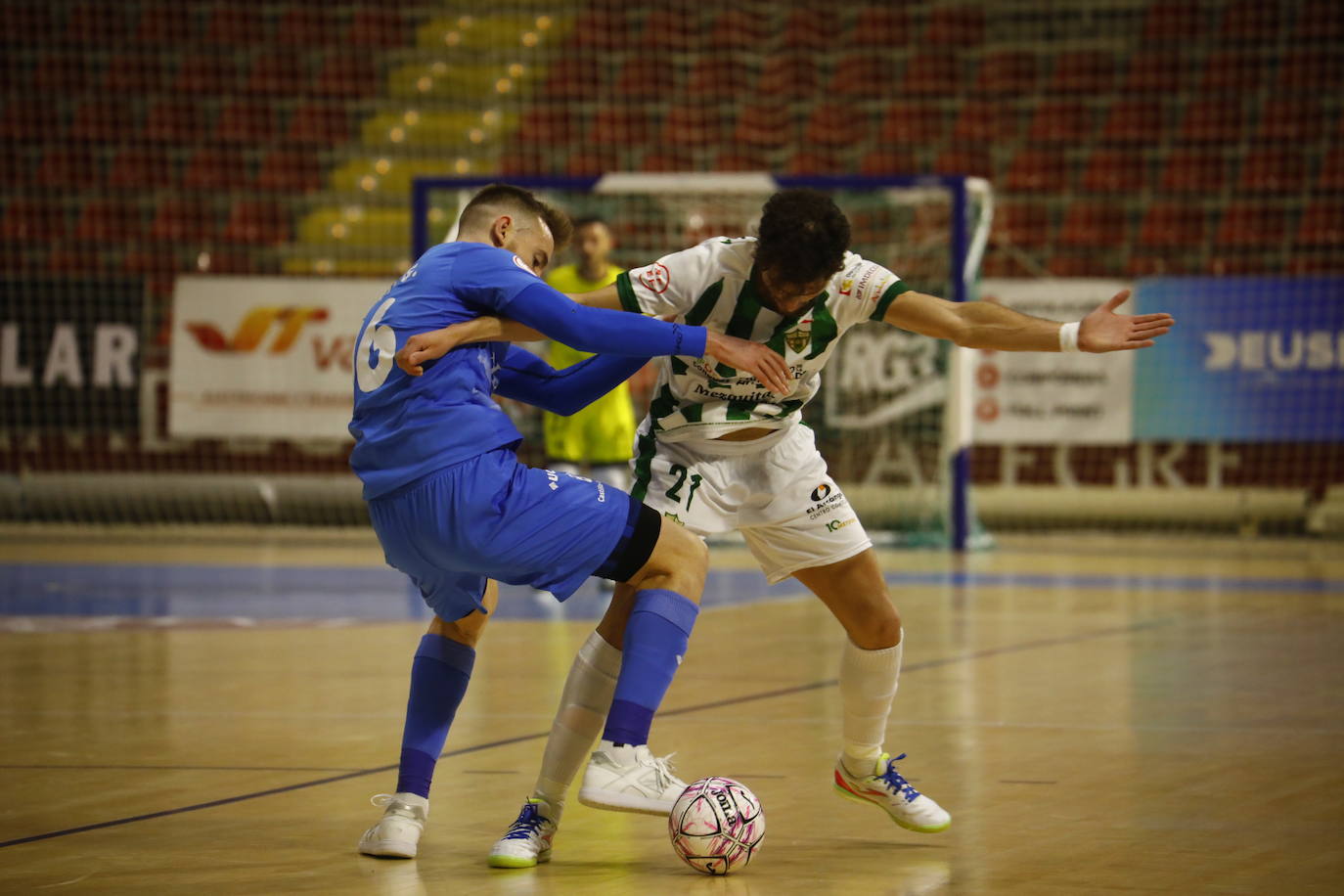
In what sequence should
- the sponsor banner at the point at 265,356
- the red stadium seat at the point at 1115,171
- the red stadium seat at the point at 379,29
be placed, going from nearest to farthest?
the sponsor banner at the point at 265,356
the red stadium seat at the point at 1115,171
the red stadium seat at the point at 379,29

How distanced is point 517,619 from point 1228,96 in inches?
431

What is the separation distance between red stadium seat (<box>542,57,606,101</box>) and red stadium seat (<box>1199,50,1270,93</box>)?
245 inches

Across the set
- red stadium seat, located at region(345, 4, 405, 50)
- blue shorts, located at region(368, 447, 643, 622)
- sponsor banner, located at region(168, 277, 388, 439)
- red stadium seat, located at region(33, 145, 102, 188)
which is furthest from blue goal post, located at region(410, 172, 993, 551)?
blue shorts, located at region(368, 447, 643, 622)

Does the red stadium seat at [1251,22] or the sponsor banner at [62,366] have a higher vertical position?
the red stadium seat at [1251,22]

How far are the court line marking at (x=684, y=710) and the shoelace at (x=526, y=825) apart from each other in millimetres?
1040

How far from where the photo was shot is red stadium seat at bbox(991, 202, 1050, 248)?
16.6 meters

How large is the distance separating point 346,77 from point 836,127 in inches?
216

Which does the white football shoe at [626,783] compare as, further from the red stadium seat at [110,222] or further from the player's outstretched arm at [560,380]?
the red stadium seat at [110,222]

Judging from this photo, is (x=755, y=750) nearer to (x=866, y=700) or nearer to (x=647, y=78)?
(x=866, y=700)

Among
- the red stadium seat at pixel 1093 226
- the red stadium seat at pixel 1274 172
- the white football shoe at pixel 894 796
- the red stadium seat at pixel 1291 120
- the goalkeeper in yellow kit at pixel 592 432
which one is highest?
the red stadium seat at pixel 1291 120

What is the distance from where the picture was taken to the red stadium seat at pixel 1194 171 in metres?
16.8

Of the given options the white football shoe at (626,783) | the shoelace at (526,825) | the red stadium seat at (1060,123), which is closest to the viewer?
the white football shoe at (626,783)

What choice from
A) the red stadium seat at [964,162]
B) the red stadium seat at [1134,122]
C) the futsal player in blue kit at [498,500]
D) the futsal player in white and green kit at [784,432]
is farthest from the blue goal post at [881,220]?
the futsal player in blue kit at [498,500]

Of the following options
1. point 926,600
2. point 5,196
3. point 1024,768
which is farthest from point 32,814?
point 5,196
